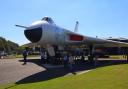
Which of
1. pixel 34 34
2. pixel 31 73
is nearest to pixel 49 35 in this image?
pixel 34 34

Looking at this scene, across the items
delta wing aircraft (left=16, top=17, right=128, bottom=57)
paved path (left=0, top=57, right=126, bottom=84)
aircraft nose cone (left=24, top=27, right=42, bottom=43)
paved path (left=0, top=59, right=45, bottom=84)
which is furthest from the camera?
delta wing aircraft (left=16, top=17, right=128, bottom=57)

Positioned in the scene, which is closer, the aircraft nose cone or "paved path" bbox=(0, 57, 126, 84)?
"paved path" bbox=(0, 57, 126, 84)

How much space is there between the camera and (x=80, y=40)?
92.1 ft

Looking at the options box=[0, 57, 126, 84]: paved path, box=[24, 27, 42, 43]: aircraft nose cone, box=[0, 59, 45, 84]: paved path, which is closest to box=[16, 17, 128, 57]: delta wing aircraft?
box=[24, 27, 42, 43]: aircraft nose cone

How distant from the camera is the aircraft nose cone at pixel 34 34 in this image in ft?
67.6

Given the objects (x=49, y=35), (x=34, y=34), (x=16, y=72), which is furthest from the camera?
(x=49, y=35)

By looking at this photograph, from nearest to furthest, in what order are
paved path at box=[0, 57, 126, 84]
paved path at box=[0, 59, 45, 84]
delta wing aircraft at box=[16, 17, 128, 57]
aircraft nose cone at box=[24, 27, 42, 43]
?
paved path at box=[0, 57, 126, 84], paved path at box=[0, 59, 45, 84], aircraft nose cone at box=[24, 27, 42, 43], delta wing aircraft at box=[16, 17, 128, 57]

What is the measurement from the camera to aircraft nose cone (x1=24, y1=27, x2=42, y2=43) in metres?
20.6

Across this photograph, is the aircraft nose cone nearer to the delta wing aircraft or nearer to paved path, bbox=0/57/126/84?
the delta wing aircraft

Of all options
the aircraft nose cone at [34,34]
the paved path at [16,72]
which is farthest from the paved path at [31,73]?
the aircraft nose cone at [34,34]

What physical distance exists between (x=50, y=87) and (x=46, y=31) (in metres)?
10.1

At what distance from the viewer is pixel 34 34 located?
2067 centimetres

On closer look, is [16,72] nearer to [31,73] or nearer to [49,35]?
[31,73]

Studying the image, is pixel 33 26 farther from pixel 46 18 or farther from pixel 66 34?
pixel 66 34
